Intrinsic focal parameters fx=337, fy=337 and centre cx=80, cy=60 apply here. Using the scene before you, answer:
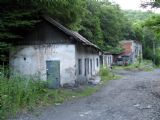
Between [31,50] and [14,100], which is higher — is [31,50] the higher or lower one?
the higher one

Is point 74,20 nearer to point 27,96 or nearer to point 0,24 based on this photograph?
point 0,24

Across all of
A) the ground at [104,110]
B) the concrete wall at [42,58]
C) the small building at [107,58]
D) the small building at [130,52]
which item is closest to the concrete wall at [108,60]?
the small building at [107,58]

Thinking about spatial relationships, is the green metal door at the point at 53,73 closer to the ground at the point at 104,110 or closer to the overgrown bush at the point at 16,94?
the ground at the point at 104,110

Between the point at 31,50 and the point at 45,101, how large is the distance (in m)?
7.83

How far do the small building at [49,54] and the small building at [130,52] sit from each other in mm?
39293

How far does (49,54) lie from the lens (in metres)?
22.6

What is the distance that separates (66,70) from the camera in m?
22.4

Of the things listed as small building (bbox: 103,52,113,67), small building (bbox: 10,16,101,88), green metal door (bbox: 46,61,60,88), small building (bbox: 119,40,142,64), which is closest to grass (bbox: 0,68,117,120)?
green metal door (bbox: 46,61,60,88)

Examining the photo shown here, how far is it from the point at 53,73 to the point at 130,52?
1733 inches

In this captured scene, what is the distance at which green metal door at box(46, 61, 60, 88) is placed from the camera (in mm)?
22250

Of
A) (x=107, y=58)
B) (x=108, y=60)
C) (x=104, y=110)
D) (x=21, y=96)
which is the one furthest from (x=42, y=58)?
(x=108, y=60)

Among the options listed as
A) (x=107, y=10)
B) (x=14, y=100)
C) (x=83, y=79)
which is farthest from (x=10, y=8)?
(x=107, y=10)

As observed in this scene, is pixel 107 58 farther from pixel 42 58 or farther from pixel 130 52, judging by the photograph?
pixel 42 58

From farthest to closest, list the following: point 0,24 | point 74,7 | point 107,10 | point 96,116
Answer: point 107,10
point 74,7
point 0,24
point 96,116
